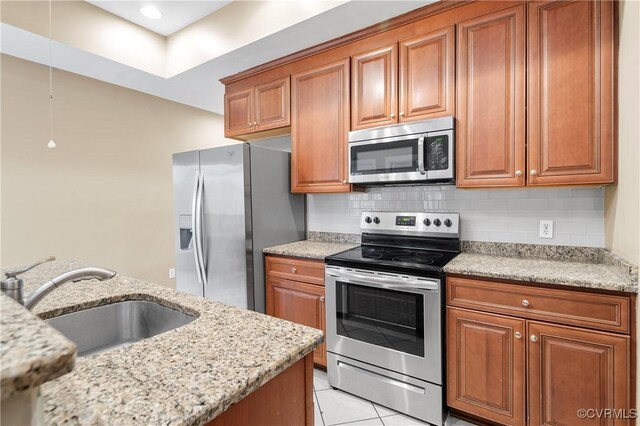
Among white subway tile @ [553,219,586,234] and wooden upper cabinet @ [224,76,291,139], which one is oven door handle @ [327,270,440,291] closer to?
white subway tile @ [553,219,586,234]

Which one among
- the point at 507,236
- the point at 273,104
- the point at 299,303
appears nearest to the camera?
the point at 507,236

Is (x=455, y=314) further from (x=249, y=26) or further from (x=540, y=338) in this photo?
(x=249, y=26)

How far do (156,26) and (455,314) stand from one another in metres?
3.34

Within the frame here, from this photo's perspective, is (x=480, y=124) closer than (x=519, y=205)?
Yes

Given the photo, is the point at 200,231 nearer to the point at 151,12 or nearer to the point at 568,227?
the point at 151,12

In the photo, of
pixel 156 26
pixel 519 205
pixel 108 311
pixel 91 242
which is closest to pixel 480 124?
pixel 519 205

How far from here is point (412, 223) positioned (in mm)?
2414

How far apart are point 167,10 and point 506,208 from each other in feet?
10.0

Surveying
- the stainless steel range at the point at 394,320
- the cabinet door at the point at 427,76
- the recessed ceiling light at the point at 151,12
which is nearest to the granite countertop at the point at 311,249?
the stainless steel range at the point at 394,320

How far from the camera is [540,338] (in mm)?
1568

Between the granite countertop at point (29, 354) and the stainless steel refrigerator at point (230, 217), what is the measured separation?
200cm

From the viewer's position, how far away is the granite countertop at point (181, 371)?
0.54 meters

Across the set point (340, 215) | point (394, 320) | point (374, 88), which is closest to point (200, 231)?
point (340, 215)

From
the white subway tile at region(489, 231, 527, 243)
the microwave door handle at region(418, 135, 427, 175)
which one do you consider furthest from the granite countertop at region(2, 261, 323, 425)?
the white subway tile at region(489, 231, 527, 243)
